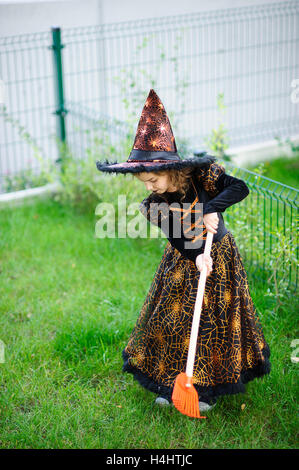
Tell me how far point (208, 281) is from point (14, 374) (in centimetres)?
133

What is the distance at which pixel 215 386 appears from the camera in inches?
116

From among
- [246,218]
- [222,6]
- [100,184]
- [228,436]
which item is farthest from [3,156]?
[228,436]

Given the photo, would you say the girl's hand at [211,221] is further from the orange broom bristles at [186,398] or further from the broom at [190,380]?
the orange broom bristles at [186,398]

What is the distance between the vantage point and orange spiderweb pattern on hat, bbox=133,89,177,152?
8.48 ft

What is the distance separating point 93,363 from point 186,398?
97 centimetres

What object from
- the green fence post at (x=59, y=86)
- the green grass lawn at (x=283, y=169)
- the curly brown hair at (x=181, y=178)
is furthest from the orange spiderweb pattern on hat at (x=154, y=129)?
the green grass lawn at (x=283, y=169)

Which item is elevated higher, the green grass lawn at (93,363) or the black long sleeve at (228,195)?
the black long sleeve at (228,195)

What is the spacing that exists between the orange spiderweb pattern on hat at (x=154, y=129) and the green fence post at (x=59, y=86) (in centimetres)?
334

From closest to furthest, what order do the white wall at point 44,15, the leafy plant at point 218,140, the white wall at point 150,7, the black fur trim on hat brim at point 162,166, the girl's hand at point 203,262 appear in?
1. the black fur trim on hat brim at point 162,166
2. the girl's hand at point 203,262
3. the leafy plant at point 218,140
4. the white wall at point 44,15
5. the white wall at point 150,7

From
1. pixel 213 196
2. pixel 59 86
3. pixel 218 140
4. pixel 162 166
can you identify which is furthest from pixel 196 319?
pixel 59 86

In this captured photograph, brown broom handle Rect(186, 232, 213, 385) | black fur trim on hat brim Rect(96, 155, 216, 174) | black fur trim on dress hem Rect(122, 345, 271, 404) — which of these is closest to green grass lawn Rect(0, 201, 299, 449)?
black fur trim on dress hem Rect(122, 345, 271, 404)

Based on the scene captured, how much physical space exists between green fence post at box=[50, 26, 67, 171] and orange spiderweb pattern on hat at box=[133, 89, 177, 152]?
11.0ft

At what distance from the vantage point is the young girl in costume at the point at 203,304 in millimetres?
2764

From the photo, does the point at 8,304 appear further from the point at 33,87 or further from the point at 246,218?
the point at 33,87
